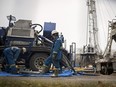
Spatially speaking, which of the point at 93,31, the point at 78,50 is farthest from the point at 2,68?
the point at 93,31

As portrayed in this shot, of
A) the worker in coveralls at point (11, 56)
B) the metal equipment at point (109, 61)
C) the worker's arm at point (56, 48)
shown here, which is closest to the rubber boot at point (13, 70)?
the worker in coveralls at point (11, 56)

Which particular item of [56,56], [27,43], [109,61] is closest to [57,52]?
[56,56]

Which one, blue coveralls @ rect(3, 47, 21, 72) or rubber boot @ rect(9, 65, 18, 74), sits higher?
blue coveralls @ rect(3, 47, 21, 72)

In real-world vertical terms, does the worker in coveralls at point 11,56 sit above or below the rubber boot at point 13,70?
above

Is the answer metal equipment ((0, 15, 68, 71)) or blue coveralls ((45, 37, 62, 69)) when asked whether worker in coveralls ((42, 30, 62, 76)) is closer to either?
blue coveralls ((45, 37, 62, 69))

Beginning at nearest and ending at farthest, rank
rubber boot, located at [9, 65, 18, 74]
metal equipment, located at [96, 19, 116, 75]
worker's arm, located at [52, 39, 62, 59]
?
worker's arm, located at [52, 39, 62, 59], rubber boot, located at [9, 65, 18, 74], metal equipment, located at [96, 19, 116, 75]

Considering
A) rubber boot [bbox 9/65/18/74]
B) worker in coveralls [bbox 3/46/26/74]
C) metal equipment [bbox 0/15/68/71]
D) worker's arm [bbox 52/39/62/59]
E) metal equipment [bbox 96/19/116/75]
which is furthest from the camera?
A: metal equipment [bbox 96/19/116/75]

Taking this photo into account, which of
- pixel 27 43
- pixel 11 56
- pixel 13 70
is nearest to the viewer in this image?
pixel 13 70

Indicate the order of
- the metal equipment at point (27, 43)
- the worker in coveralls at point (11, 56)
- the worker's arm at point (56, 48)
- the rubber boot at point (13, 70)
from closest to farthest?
the worker's arm at point (56, 48) < the rubber boot at point (13, 70) < the worker in coveralls at point (11, 56) < the metal equipment at point (27, 43)

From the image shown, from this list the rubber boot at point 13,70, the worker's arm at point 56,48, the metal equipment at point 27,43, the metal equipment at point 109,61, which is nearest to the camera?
the worker's arm at point 56,48

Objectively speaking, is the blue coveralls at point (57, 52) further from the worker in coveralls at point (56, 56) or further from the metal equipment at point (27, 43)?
the metal equipment at point (27, 43)

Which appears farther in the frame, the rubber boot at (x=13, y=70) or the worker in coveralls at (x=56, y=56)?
the rubber boot at (x=13, y=70)

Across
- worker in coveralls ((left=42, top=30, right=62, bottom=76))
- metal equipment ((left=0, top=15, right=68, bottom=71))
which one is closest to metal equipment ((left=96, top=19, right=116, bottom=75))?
metal equipment ((left=0, top=15, right=68, bottom=71))

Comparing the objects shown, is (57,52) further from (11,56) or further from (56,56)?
(11,56)
